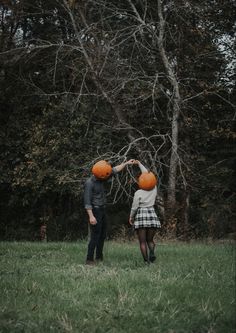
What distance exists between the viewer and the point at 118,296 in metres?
6.43

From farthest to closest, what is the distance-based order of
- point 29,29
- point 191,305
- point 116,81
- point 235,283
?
point 29,29, point 116,81, point 235,283, point 191,305

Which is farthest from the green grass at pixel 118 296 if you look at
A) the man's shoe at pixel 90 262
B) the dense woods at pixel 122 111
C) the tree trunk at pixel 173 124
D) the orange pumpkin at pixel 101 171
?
the dense woods at pixel 122 111

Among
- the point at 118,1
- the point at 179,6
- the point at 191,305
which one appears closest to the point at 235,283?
the point at 191,305

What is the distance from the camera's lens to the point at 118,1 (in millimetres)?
22328

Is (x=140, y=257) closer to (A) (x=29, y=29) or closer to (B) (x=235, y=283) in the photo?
(B) (x=235, y=283)

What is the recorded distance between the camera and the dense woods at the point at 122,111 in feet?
64.2

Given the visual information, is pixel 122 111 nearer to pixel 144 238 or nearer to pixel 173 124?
pixel 173 124

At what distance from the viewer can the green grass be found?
5.38 m

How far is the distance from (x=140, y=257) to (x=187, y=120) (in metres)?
10.2

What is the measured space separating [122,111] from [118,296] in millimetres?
14992

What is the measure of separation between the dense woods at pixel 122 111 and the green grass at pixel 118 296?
9670 mm

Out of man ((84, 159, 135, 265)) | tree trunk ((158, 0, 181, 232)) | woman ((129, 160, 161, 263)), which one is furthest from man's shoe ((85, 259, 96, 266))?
tree trunk ((158, 0, 181, 232))

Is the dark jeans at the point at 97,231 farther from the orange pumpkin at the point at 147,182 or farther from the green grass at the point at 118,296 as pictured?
the orange pumpkin at the point at 147,182

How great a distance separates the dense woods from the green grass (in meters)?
9.67
